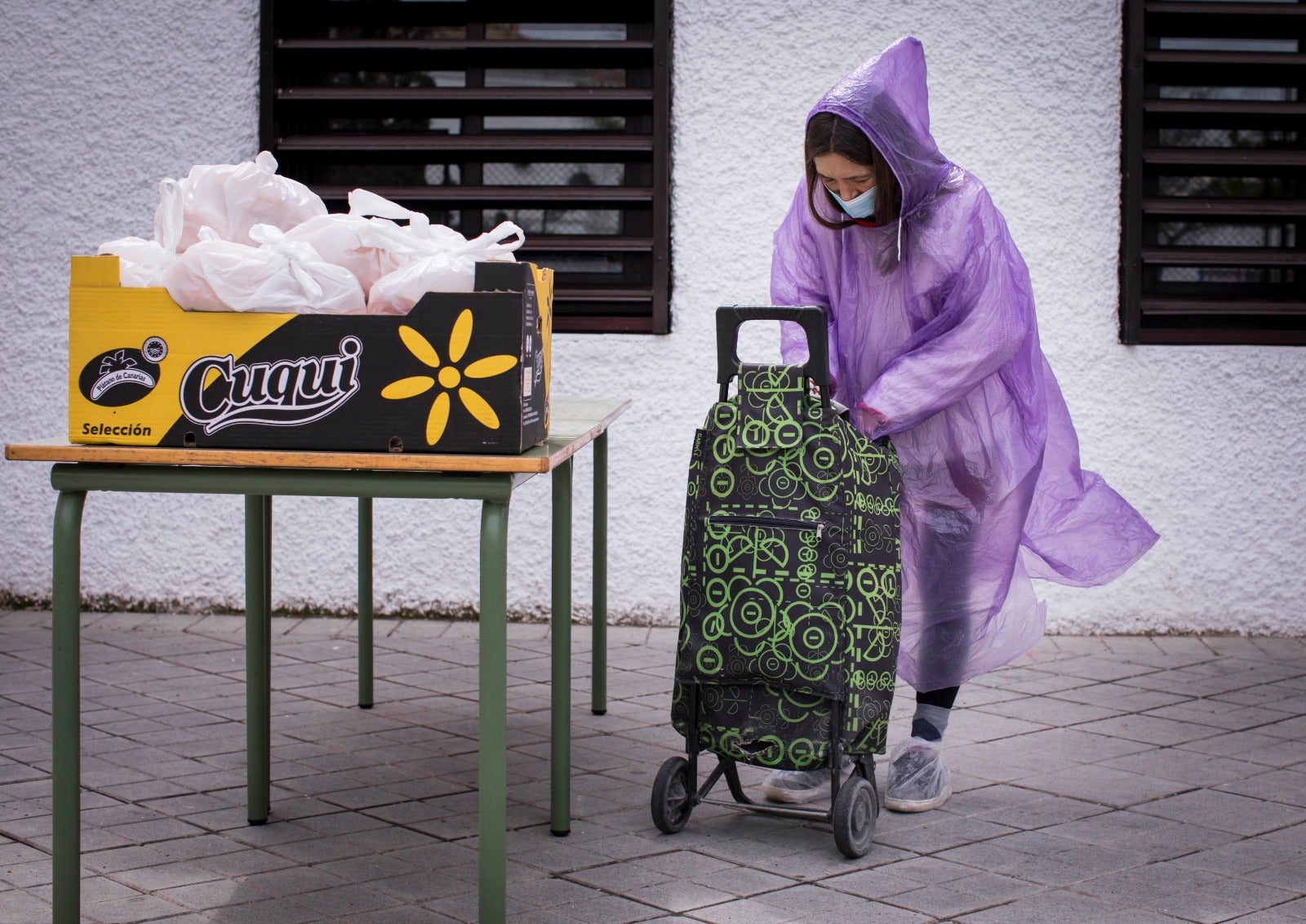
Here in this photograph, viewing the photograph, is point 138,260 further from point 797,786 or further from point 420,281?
point 797,786

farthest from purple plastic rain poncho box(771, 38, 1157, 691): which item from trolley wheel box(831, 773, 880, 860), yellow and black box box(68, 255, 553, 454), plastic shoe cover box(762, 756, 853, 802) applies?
yellow and black box box(68, 255, 553, 454)

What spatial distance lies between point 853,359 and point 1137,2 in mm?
2592

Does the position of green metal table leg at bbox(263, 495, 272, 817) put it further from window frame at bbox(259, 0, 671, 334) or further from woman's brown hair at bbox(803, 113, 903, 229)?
window frame at bbox(259, 0, 671, 334)

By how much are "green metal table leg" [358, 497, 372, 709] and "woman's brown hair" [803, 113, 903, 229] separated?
5.89 ft

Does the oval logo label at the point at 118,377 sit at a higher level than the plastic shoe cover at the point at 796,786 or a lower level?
higher

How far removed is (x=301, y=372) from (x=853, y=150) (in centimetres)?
135

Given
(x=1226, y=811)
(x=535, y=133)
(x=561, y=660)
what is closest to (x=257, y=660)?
(x=561, y=660)

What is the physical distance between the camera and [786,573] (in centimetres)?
307

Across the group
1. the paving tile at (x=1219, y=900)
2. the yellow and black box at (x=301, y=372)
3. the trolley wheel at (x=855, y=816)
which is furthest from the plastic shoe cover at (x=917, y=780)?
the yellow and black box at (x=301, y=372)

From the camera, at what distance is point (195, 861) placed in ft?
10.0

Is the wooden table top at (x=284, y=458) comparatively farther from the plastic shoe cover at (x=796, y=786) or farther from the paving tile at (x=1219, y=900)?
the paving tile at (x=1219, y=900)

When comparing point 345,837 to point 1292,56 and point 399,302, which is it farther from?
point 1292,56

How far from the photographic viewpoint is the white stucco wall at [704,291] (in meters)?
5.34

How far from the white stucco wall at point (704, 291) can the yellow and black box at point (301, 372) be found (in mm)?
2937
